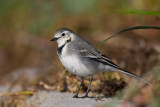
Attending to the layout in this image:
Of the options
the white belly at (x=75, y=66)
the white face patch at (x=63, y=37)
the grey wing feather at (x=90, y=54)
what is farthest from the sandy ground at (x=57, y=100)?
the white face patch at (x=63, y=37)

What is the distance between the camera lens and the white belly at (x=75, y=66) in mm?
5121

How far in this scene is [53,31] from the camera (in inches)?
388

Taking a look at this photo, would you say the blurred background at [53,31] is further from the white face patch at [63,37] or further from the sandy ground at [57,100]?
the white face patch at [63,37]

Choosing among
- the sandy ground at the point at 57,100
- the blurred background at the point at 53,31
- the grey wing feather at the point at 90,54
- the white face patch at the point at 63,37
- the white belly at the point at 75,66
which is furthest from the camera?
the blurred background at the point at 53,31

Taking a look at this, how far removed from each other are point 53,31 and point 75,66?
4.82 m

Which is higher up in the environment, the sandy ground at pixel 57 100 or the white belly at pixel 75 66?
the white belly at pixel 75 66

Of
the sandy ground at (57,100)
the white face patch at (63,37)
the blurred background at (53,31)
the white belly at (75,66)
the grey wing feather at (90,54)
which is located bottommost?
the sandy ground at (57,100)

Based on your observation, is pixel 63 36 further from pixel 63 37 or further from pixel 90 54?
pixel 90 54

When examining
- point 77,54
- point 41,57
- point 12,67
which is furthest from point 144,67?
point 12,67

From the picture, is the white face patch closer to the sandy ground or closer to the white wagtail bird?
the white wagtail bird

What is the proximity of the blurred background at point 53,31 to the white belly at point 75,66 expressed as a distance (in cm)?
156

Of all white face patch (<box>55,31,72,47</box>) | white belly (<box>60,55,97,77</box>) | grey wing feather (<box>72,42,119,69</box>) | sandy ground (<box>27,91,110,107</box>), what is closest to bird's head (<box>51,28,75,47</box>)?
white face patch (<box>55,31,72,47</box>)

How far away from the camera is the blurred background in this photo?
7398 millimetres

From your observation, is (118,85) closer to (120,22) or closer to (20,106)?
(20,106)
